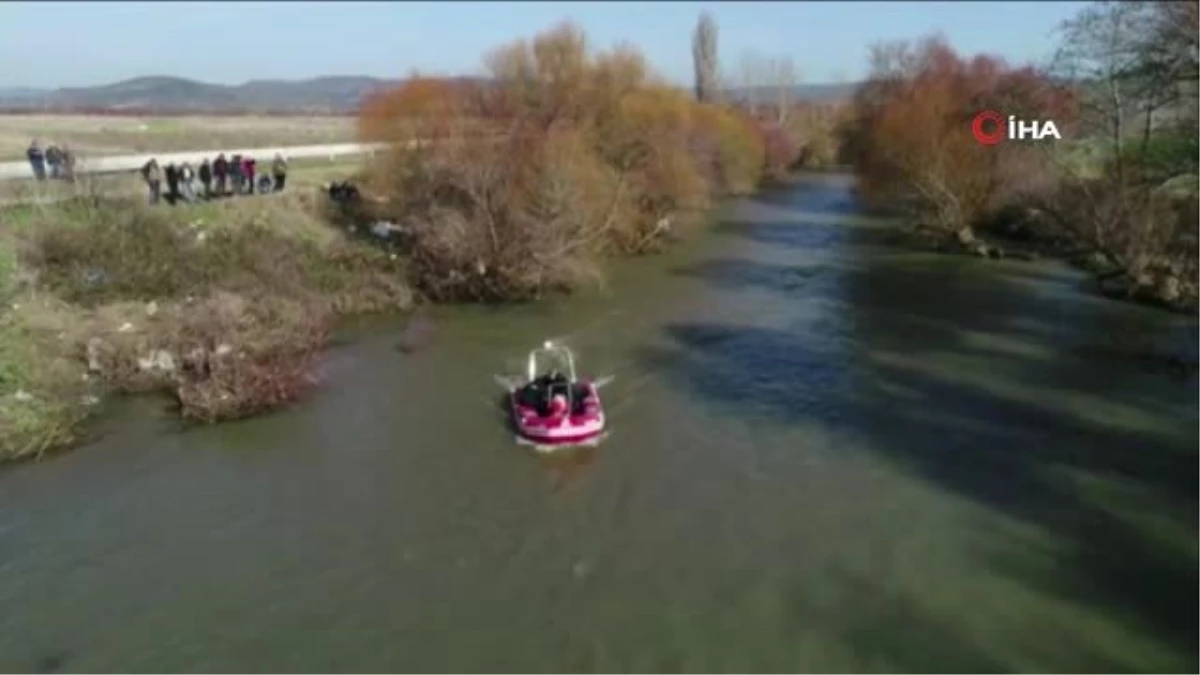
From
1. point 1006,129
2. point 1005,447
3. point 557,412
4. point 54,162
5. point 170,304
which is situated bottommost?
point 1005,447

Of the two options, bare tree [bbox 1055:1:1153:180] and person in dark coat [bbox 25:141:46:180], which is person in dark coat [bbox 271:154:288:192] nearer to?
person in dark coat [bbox 25:141:46:180]

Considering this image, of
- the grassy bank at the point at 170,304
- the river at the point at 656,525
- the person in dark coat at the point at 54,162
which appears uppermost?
the person in dark coat at the point at 54,162

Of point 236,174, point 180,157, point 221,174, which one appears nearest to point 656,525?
point 221,174

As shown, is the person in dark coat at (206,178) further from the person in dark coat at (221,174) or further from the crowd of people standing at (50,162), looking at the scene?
the crowd of people standing at (50,162)

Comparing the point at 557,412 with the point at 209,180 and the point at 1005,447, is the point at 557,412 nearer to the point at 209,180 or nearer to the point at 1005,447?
the point at 1005,447

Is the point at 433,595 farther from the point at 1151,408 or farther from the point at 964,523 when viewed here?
the point at 1151,408

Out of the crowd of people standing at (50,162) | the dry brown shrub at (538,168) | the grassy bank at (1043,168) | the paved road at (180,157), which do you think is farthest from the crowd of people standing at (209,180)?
the grassy bank at (1043,168)
